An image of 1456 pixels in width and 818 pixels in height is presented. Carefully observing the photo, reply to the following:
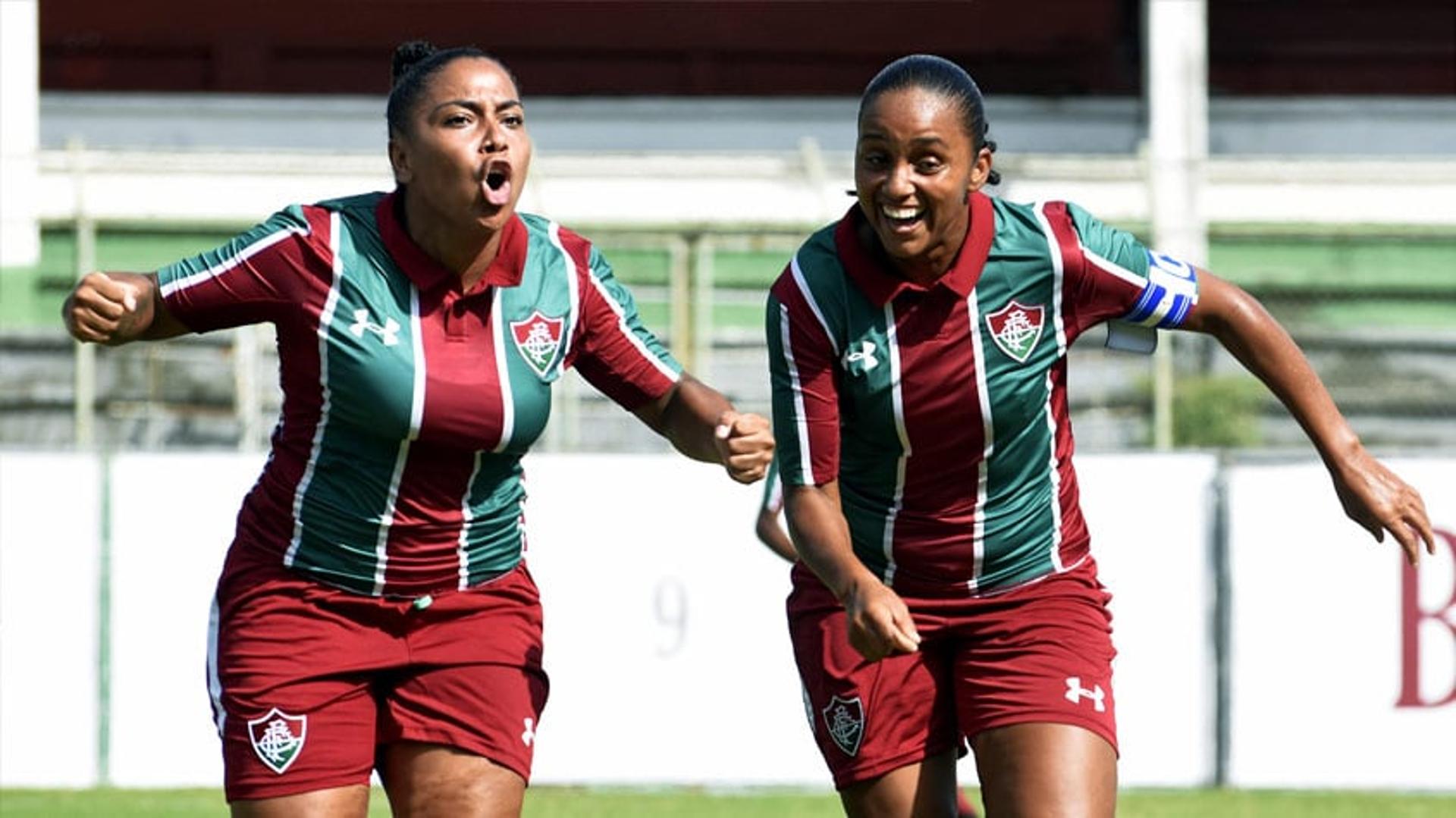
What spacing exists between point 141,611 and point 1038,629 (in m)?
6.70

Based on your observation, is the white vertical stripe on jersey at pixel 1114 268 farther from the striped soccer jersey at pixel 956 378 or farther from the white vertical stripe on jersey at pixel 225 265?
the white vertical stripe on jersey at pixel 225 265

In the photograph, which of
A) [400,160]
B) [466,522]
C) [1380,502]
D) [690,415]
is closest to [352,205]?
[400,160]

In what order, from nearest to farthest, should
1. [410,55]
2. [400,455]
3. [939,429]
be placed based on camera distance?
[400,455] < [939,429] < [410,55]

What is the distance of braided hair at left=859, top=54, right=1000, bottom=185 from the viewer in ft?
17.9

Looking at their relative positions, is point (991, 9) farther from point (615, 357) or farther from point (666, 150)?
point (615, 357)

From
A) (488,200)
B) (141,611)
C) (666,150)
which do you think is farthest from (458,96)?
(666,150)

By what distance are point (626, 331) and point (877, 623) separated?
1.03m

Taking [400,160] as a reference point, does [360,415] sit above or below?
below

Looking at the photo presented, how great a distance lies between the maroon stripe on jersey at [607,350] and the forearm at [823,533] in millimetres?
425

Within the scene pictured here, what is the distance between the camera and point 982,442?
5.75m

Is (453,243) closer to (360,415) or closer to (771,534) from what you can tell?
(360,415)

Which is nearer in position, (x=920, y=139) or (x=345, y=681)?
(x=920, y=139)

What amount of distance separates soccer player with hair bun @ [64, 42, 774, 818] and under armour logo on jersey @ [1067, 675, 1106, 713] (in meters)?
0.86

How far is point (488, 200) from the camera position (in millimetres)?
5527
